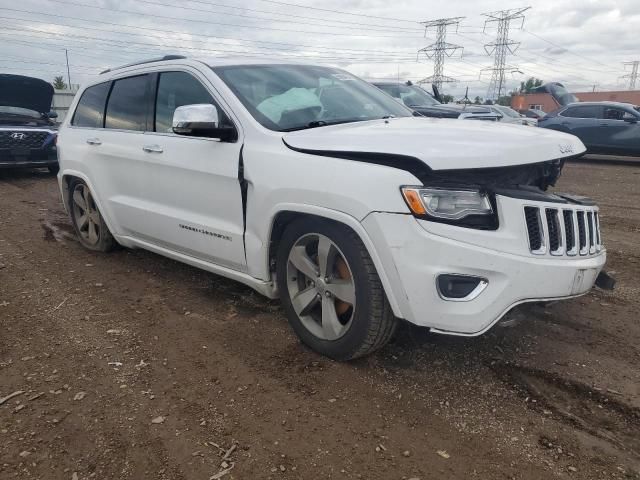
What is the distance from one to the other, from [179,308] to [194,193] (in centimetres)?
90

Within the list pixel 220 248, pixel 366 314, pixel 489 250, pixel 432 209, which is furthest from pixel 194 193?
pixel 489 250

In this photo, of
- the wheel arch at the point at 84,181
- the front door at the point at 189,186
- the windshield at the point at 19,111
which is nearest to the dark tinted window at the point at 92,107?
the wheel arch at the point at 84,181

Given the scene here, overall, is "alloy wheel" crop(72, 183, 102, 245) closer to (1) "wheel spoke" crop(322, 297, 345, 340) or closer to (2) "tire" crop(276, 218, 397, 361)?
(2) "tire" crop(276, 218, 397, 361)

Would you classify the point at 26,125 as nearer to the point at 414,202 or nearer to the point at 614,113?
the point at 414,202

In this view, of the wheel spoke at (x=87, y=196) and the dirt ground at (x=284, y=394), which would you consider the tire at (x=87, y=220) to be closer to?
the wheel spoke at (x=87, y=196)

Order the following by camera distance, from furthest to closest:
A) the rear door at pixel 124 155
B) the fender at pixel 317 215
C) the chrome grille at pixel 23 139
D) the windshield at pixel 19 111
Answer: the windshield at pixel 19 111, the chrome grille at pixel 23 139, the rear door at pixel 124 155, the fender at pixel 317 215

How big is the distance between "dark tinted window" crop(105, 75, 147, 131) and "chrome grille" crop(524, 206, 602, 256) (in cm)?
304

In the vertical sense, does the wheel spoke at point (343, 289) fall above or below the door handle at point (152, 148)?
below

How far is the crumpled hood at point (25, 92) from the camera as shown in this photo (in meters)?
11.0

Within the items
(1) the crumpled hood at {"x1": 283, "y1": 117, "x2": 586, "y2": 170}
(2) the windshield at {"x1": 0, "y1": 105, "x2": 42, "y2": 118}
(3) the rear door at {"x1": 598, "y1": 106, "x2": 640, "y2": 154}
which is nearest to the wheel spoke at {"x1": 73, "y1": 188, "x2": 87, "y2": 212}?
(1) the crumpled hood at {"x1": 283, "y1": 117, "x2": 586, "y2": 170}

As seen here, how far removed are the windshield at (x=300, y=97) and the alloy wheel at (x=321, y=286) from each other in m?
0.78

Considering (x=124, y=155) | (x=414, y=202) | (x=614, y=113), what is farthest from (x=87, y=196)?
(x=614, y=113)

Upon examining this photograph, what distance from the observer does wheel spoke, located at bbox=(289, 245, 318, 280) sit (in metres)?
3.13

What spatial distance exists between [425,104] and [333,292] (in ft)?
34.9
